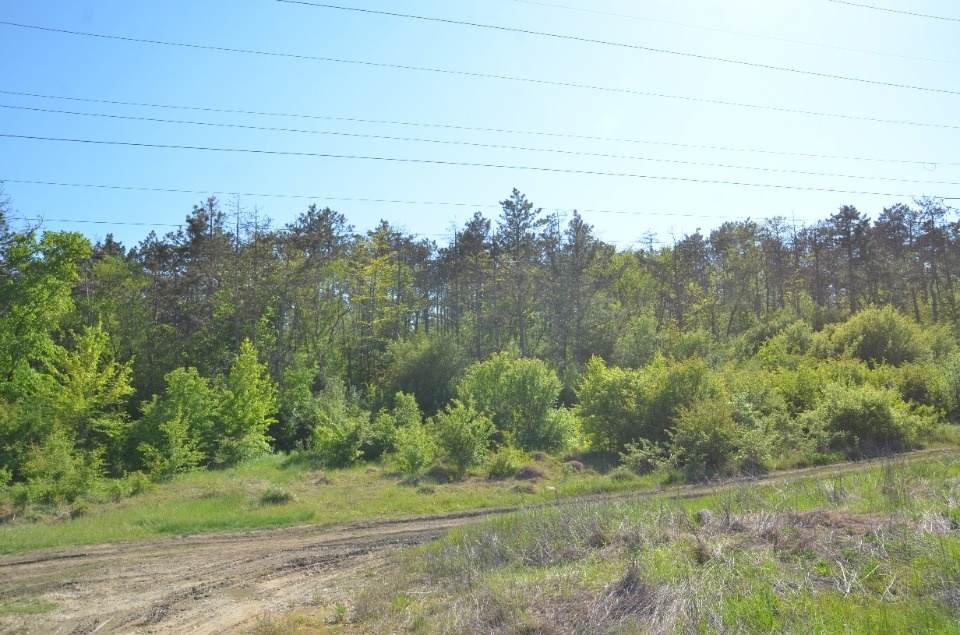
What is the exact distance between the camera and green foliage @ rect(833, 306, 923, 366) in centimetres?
3234

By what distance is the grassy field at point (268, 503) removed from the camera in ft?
49.0

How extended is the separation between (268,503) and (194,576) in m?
6.68

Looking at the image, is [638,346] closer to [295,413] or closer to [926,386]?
[926,386]

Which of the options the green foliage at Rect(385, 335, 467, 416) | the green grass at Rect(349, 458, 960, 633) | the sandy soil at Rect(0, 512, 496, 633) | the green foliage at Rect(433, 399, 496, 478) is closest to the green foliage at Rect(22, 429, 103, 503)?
the sandy soil at Rect(0, 512, 496, 633)

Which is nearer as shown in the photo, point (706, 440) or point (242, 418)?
point (706, 440)

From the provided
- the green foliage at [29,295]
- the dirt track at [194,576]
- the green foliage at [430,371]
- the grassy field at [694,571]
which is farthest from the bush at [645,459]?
the green foliage at [29,295]

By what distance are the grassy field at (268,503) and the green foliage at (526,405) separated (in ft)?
14.5

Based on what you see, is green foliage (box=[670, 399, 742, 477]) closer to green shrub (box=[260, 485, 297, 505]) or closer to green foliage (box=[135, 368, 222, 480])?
green shrub (box=[260, 485, 297, 505])

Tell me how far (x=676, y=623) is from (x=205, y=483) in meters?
19.0

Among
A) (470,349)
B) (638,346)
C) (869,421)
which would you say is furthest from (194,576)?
(470,349)

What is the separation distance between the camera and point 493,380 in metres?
29.2

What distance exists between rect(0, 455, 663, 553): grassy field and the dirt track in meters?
1.07

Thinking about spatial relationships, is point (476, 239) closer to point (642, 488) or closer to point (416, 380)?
point (416, 380)

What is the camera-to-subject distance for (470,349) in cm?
4650
